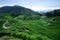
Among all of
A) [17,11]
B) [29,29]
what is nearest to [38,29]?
[29,29]

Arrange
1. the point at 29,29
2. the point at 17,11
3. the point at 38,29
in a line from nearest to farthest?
the point at 29,29
the point at 38,29
the point at 17,11

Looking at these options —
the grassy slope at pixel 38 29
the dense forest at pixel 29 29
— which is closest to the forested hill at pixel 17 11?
the dense forest at pixel 29 29

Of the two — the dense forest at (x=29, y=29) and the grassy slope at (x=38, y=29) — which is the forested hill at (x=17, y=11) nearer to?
the dense forest at (x=29, y=29)

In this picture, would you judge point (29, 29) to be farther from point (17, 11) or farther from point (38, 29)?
point (17, 11)

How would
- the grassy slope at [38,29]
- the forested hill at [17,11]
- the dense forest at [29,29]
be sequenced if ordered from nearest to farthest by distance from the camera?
1. the dense forest at [29,29]
2. the grassy slope at [38,29]
3. the forested hill at [17,11]

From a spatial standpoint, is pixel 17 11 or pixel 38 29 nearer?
pixel 38 29

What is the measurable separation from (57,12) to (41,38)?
1437 inches

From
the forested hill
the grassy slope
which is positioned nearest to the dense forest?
the grassy slope

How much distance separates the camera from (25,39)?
2181 cm

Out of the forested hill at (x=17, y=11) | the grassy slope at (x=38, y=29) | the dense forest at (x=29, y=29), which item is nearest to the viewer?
the dense forest at (x=29, y=29)

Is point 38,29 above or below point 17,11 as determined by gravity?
below

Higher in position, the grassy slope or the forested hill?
the forested hill

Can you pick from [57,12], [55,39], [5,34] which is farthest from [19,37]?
[57,12]

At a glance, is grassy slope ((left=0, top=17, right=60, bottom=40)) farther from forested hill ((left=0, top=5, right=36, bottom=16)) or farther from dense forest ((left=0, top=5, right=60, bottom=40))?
forested hill ((left=0, top=5, right=36, bottom=16))
